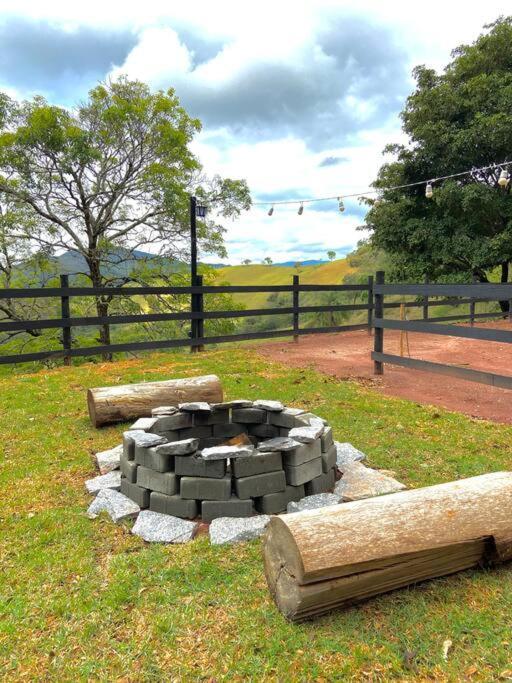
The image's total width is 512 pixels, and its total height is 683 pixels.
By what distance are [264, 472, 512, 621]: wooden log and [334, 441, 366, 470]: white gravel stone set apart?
1213 millimetres

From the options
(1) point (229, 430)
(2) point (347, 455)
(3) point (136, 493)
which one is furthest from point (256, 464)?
(2) point (347, 455)

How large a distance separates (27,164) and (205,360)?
31.5 feet

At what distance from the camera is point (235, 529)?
2.57 m

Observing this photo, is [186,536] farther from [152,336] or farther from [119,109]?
[119,109]

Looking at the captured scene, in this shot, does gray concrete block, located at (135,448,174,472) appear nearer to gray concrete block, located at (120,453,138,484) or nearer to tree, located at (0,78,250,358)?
gray concrete block, located at (120,453,138,484)

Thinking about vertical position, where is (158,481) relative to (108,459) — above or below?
above

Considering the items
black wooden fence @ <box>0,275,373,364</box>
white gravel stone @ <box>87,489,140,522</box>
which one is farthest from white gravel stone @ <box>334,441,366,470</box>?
black wooden fence @ <box>0,275,373,364</box>

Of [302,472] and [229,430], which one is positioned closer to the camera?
[302,472]

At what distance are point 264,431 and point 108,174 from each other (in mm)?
13514

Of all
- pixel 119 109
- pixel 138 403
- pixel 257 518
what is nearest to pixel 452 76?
pixel 119 109

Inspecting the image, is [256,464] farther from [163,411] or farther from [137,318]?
[137,318]

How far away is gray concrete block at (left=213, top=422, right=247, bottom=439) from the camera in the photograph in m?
3.71

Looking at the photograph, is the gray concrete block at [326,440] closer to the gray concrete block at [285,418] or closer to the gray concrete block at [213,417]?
the gray concrete block at [285,418]

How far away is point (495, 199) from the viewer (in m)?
14.7
